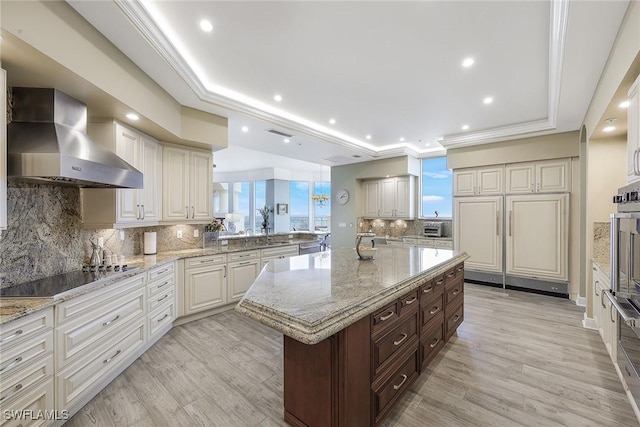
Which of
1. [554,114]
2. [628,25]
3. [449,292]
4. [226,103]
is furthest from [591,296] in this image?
[226,103]

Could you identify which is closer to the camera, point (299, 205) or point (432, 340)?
point (432, 340)

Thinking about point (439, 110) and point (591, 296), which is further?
point (439, 110)

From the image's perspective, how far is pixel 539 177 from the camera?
4758 mm

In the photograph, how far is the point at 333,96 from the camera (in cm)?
360

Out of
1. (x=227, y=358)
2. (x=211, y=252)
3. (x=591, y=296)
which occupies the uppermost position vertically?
(x=211, y=252)

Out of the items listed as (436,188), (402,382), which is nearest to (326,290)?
(402,382)

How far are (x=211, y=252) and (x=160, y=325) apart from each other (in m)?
1.08

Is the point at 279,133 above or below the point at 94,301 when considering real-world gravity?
above

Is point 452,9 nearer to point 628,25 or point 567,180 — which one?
point 628,25

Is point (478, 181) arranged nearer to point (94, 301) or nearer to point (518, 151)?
point (518, 151)

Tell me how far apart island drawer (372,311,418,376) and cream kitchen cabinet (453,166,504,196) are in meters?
4.13

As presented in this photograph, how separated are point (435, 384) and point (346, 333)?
1.40 m

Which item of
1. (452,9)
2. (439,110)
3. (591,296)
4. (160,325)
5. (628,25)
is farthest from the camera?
(439,110)

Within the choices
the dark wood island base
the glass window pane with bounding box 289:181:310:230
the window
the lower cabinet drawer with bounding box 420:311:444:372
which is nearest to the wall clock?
the window
